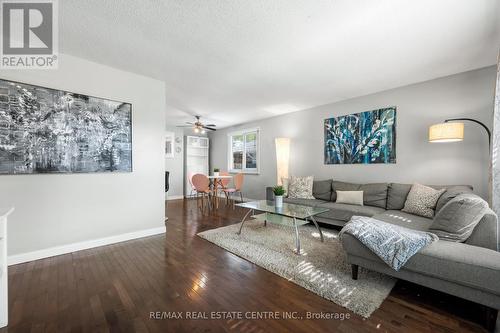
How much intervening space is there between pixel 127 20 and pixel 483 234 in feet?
12.1

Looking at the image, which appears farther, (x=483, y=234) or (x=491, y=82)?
(x=491, y=82)

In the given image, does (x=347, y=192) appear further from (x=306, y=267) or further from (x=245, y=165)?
(x=245, y=165)

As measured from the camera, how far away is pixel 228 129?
7031 millimetres

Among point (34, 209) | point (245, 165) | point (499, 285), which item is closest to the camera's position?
point (499, 285)

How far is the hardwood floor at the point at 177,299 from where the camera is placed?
1.41 m

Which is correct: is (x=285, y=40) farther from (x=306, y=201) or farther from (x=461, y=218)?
(x=306, y=201)

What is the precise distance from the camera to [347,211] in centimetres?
317

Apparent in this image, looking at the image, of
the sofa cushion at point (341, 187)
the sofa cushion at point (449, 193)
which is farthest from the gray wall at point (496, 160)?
the sofa cushion at point (341, 187)

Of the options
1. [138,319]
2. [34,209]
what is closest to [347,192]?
[138,319]

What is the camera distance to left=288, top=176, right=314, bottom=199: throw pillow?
4.16 m

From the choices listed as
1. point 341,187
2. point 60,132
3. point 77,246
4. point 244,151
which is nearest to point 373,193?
point 341,187

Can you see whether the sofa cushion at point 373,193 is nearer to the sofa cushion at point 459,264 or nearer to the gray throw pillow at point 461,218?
the gray throw pillow at point 461,218

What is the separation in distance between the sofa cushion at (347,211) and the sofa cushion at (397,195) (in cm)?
20

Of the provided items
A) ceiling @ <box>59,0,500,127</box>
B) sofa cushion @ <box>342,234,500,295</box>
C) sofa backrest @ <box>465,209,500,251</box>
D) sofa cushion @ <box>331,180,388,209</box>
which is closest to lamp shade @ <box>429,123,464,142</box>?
ceiling @ <box>59,0,500,127</box>
